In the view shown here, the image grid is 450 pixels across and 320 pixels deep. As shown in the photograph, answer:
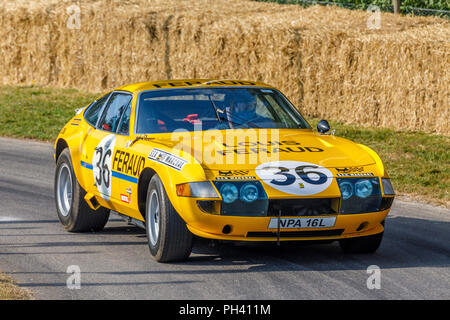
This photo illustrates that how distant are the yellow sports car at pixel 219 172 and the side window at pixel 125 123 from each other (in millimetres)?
13

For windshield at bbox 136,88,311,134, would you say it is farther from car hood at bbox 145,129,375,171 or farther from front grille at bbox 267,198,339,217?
front grille at bbox 267,198,339,217

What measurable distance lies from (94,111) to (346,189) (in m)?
3.44

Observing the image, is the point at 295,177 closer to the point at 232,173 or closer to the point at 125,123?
the point at 232,173

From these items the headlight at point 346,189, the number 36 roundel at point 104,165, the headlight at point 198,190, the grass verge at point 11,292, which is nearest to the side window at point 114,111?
the number 36 roundel at point 104,165

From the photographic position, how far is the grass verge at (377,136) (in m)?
12.8

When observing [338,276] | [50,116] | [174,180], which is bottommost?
[50,116]

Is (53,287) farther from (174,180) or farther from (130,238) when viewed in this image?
(130,238)

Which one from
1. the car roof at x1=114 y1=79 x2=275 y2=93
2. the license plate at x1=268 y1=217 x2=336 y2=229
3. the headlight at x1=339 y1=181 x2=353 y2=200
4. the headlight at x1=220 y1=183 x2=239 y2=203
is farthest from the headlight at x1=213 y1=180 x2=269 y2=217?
the car roof at x1=114 y1=79 x2=275 y2=93

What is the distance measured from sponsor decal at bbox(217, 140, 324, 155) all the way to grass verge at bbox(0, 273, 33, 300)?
2.02 metres

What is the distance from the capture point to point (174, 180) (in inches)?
286

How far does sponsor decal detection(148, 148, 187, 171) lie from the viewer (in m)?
7.34
